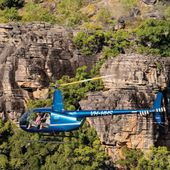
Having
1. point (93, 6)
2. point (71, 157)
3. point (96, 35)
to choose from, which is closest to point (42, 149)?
point (71, 157)

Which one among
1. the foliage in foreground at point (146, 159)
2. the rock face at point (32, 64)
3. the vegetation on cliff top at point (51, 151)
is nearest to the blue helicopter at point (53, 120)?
the vegetation on cliff top at point (51, 151)

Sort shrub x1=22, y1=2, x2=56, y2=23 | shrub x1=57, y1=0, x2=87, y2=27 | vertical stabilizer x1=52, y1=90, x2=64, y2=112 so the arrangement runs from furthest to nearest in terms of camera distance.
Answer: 1. shrub x1=57, y1=0, x2=87, y2=27
2. shrub x1=22, y1=2, x2=56, y2=23
3. vertical stabilizer x1=52, y1=90, x2=64, y2=112

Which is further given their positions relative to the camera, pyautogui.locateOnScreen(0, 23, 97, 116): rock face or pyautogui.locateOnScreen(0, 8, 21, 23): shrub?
pyautogui.locateOnScreen(0, 8, 21, 23): shrub

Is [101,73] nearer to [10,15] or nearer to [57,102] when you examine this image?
[57,102]

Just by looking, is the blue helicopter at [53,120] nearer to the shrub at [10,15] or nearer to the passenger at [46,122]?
the passenger at [46,122]

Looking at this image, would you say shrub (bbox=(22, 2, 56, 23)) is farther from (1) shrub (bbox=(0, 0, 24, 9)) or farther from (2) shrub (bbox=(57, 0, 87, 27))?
(1) shrub (bbox=(0, 0, 24, 9))

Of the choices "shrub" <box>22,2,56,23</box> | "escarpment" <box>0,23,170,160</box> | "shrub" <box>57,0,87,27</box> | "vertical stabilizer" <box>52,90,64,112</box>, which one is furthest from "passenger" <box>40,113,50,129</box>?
"shrub" <box>22,2,56,23</box>

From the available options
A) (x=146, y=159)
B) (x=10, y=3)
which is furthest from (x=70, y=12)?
(x=146, y=159)
